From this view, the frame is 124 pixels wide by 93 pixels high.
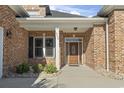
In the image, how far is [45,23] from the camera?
48.7 feet

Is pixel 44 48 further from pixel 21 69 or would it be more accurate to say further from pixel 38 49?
pixel 21 69

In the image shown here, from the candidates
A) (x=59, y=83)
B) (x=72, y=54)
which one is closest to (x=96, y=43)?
(x=59, y=83)

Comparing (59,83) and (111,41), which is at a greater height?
(111,41)

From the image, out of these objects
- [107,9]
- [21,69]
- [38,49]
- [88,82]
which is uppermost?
[107,9]

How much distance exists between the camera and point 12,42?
13.0 meters

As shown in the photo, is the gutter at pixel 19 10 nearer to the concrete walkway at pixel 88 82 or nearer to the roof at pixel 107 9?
the concrete walkway at pixel 88 82

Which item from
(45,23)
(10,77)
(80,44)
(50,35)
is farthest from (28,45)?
(10,77)

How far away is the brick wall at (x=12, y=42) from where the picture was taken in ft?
38.0

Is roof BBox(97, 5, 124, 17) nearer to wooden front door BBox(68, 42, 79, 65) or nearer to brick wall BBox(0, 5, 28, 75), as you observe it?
brick wall BBox(0, 5, 28, 75)

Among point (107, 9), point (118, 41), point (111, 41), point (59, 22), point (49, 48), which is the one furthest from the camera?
point (49, 48)

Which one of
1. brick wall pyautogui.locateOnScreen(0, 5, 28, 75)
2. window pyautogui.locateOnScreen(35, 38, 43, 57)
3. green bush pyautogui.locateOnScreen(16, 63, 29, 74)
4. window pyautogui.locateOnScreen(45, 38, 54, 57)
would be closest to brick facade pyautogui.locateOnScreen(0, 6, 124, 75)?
brick wall pyautogui.locateOnScreen(0, 5, 28, 75)

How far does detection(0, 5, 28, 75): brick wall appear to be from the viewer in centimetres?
1157

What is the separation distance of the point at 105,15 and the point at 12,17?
5783 mm
